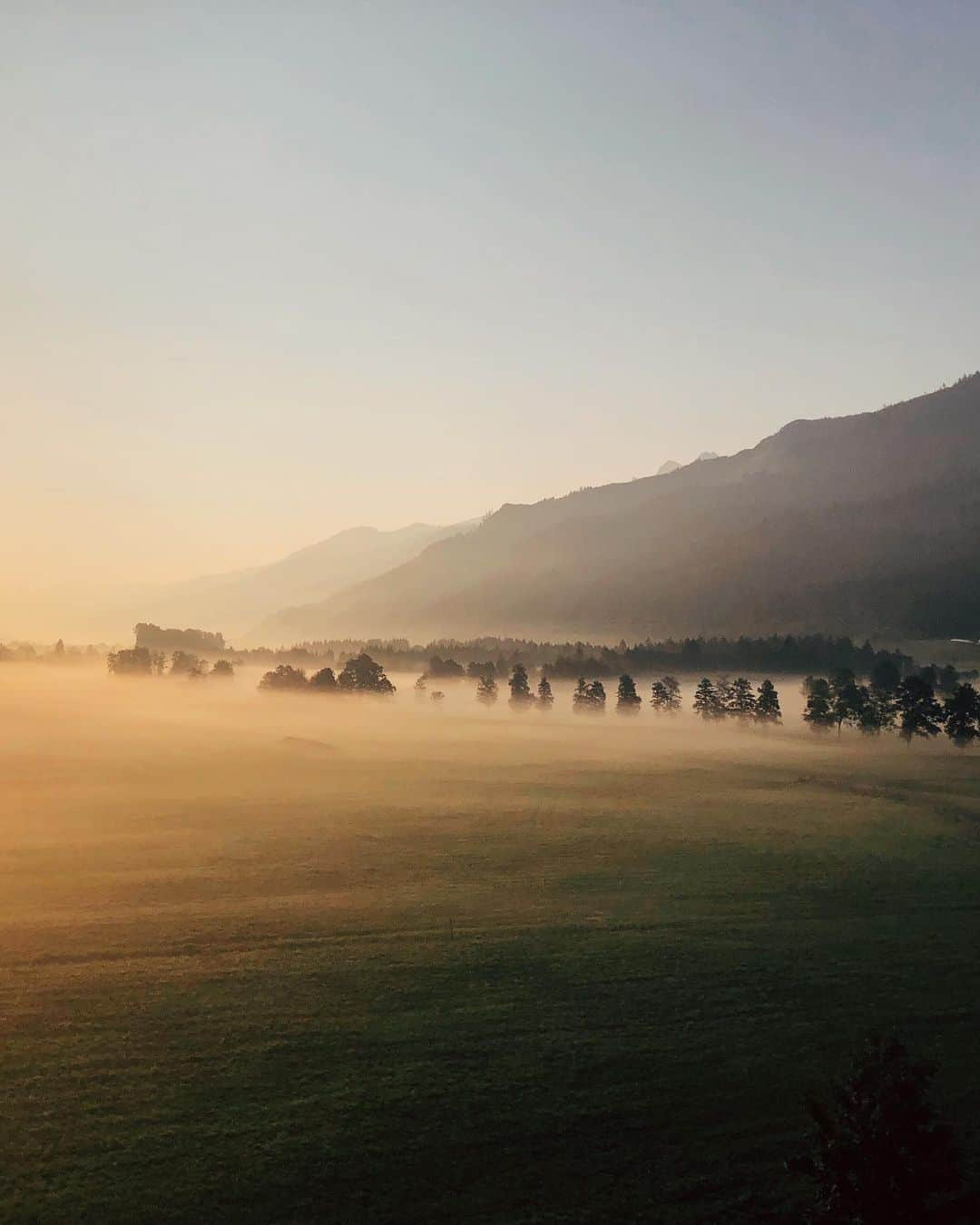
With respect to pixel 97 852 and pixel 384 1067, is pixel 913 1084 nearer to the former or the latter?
pixel 384 1067

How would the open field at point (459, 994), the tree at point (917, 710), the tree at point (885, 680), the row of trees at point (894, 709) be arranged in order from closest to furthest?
the open field at point (459, 994) → the row of trees at point (894, 709) → the tree at point (917, 710) → the tree at point (885, 680)

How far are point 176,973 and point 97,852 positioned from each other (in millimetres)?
37199

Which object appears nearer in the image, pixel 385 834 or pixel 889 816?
pixel 385 834

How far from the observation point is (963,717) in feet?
525

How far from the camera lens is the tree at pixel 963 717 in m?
159

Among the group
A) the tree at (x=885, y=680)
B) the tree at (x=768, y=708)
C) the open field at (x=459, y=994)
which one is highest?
the tree at (x=885, y=680)

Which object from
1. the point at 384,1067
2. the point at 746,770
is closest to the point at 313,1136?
the point at 384,1067

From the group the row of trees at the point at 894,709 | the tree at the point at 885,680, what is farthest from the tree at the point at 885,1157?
the tree at the point at 885,680

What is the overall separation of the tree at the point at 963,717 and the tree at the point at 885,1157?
134m

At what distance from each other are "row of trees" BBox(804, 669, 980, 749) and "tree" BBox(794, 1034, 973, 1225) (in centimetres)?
13544

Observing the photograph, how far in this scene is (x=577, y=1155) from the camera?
152 feet

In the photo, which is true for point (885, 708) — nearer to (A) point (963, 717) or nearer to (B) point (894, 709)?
(B) point (894, 709)

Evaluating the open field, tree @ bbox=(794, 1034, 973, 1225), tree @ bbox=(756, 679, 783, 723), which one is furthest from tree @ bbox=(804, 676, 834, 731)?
tree @ bbox=(794, 1034, 973, 1225)

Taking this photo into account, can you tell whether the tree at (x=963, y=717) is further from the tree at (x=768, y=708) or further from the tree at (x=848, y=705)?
the tree at (x=768, y=708)
